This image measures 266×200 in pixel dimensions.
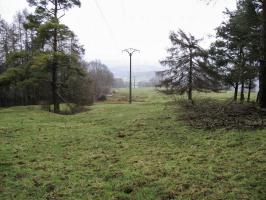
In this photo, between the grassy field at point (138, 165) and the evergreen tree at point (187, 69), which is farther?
the evergreen tree at point (187, 69)

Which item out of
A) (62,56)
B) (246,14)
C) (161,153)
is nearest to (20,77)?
(62,56)

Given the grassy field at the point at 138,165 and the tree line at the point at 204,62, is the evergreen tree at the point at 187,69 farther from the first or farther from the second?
the grassy field at the point at 138,165

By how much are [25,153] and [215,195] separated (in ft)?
20.9

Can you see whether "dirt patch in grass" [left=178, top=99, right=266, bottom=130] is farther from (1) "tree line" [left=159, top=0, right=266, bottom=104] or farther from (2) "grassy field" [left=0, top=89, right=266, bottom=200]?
(1) "tree line" [left=159, top=0, right=266, bottom=104]

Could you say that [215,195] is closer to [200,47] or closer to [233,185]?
[233,185]

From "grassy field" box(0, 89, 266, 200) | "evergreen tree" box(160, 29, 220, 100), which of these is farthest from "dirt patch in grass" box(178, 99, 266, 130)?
"evergreen tree" box(160, 29, 220, 100)

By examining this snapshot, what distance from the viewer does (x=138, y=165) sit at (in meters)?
8.32

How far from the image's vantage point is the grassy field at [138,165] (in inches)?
256

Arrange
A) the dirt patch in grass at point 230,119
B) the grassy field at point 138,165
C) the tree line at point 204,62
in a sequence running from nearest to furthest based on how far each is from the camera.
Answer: the grassy field at point 138,165, the dirt patch in grass at point 230,119, the tree line at point 204,62

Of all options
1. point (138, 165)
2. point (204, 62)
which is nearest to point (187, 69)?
point (204, 62)

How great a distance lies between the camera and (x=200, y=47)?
26.7m

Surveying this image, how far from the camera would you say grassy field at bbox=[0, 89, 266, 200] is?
21.3 feet

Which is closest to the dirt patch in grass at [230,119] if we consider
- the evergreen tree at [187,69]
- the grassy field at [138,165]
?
the grassy field at [138,165]

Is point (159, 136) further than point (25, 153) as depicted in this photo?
Yes
